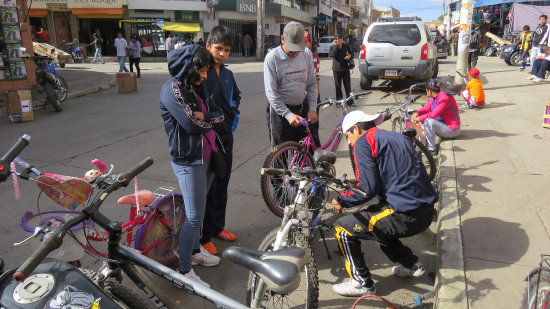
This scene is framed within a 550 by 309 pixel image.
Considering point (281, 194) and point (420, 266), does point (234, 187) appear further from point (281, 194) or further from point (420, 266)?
point (420, 266)

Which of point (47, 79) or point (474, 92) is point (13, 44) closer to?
point (47, 79)

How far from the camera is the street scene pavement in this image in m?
3.16

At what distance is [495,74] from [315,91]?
13.8 metres

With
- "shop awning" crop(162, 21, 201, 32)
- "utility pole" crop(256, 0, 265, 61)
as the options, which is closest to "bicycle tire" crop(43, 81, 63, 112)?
"shop awning" crop(162, 21, 201, 32)

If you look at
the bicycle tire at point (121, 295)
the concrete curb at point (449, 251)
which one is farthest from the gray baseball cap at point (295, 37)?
the bicycle tire at point (121, 295)

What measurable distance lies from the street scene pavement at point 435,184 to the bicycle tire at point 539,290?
1.61 feet

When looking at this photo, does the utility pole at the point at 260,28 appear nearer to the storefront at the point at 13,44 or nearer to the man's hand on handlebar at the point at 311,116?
the storefront at the point at 13,44

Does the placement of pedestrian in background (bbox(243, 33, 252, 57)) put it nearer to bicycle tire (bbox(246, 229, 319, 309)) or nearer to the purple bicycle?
the purple bicycle

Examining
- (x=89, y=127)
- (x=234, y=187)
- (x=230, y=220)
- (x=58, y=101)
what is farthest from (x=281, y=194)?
(x=58, y=101)

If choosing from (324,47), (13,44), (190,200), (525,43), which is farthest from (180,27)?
(190,200)

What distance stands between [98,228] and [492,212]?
3635 mm

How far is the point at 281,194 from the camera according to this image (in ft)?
14.6

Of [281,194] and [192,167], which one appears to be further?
[281,194]

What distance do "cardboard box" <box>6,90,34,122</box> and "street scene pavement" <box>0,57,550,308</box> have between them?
283mm
